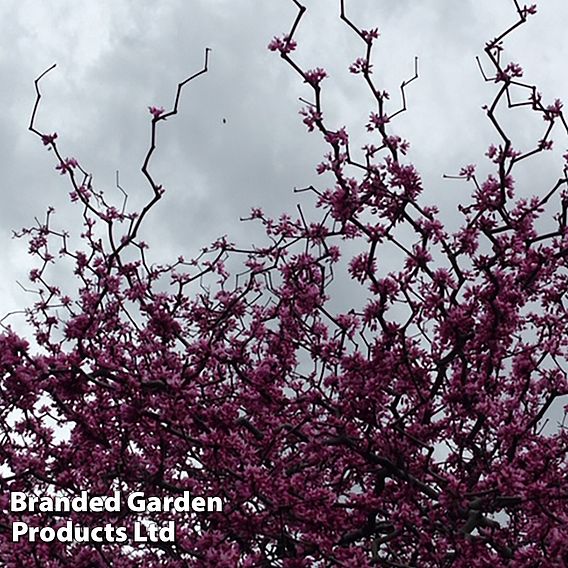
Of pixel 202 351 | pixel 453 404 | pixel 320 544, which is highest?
pixel 202 351

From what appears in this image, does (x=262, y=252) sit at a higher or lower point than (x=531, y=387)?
higher

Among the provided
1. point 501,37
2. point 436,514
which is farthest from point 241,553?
point 501,37

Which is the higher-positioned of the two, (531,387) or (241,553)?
(531,387)

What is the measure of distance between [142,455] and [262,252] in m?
1.99

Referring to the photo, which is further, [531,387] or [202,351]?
[531,387]

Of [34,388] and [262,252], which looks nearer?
[34,388]

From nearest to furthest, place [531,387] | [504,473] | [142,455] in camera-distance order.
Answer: [504,473]
[142,455]
[531,387]

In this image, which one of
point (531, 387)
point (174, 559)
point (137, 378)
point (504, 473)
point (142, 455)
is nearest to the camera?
point (504, 473)

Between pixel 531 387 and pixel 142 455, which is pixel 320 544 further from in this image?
pixel 531 387

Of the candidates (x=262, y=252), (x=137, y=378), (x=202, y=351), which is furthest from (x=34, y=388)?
(x=262, y=252)

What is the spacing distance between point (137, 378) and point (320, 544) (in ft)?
4.46

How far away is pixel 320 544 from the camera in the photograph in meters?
5.09

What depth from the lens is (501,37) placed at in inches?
238

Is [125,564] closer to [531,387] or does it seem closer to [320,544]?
[320,544]
